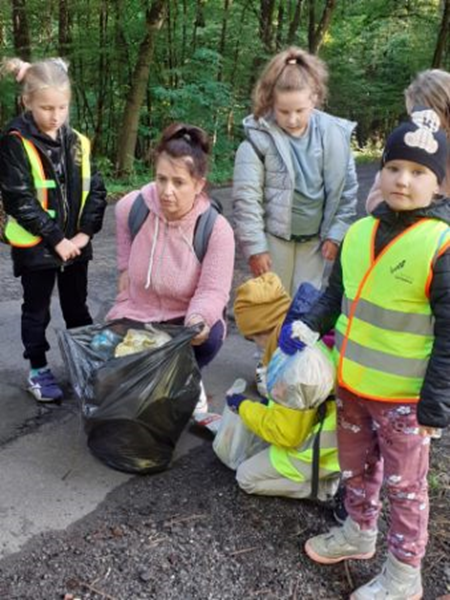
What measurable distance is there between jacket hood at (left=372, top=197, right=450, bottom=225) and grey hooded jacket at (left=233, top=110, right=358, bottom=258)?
1325 millimetres

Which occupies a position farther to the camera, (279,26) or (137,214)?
(279,26)

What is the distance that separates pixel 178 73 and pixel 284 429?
12941mm

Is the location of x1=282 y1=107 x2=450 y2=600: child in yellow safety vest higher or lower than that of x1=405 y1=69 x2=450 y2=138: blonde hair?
lower

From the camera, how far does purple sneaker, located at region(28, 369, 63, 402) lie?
3.33 metres

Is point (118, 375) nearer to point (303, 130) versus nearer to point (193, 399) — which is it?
point (193, 399)

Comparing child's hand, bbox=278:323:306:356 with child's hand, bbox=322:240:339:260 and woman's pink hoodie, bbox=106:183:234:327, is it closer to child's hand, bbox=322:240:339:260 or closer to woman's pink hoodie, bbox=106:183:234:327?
woman's pink hoodie, bbox=106:183:234:327

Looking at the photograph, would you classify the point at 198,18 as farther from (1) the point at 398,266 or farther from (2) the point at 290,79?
(1) the point at 398,266

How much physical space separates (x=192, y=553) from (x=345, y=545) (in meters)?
0.59

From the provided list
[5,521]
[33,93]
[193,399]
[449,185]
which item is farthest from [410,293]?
[33,93]

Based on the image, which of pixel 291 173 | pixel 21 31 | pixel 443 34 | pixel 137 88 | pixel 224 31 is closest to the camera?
pixel 291 173

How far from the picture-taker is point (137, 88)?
463 inches

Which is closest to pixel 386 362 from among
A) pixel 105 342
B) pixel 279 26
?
pixel 105 342

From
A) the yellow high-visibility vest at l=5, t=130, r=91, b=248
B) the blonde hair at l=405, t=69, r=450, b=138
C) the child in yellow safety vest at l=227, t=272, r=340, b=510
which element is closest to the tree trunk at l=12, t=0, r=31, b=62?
the yellow high-visibility vest at l=5, t=130, r=91, b=248

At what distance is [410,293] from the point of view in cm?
188
